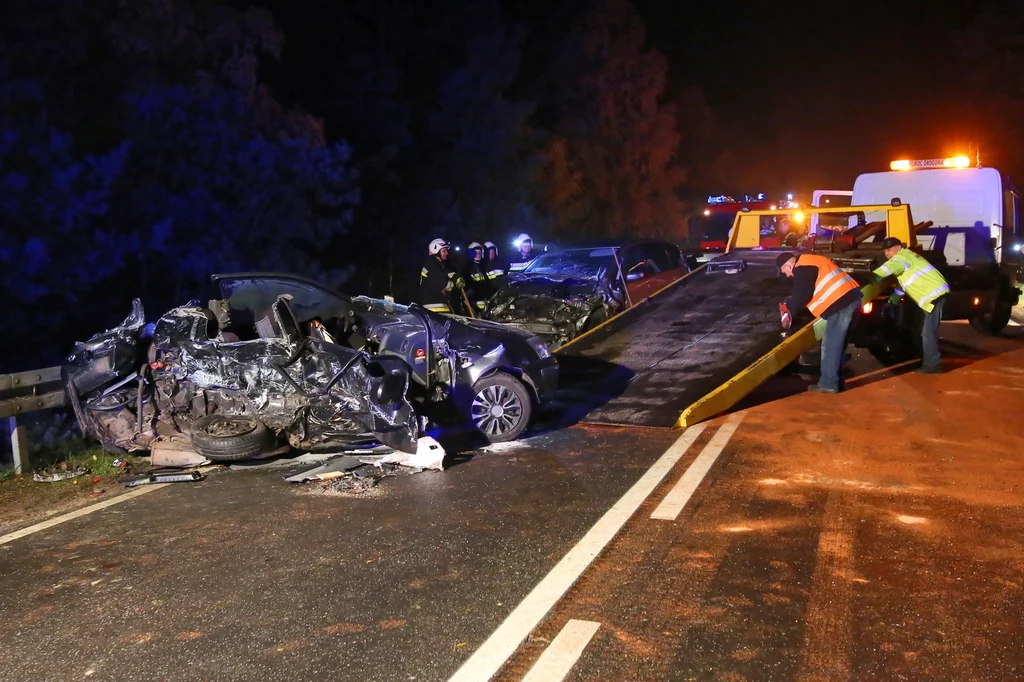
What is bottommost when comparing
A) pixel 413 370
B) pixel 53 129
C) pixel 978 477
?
pixel 978 477

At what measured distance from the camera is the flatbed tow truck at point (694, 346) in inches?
324

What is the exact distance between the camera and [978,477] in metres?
6.22

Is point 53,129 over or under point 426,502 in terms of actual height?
over

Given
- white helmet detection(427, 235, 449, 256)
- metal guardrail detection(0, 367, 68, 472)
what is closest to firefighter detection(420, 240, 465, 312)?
white helmet detection(427, 235, 449, 256)

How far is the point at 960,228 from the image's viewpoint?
13.8 meters

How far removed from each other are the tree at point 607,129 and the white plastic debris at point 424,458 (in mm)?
24237

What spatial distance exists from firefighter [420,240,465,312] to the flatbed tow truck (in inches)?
80.4

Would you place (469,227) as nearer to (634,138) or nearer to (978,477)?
(634,138)

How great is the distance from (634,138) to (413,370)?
99.4 ft

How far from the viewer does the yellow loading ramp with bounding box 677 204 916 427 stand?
795cm

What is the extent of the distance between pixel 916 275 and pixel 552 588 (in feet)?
25.3

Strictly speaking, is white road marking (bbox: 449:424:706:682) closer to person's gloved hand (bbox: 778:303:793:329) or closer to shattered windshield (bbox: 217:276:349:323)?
shattered windshield (bbox: 217:276:349:323)

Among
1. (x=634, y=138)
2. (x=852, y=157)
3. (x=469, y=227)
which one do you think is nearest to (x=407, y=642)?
(x=469, y=227)

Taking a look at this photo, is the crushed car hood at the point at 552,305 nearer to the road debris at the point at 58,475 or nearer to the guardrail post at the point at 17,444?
the road debris at the point at 58,475
